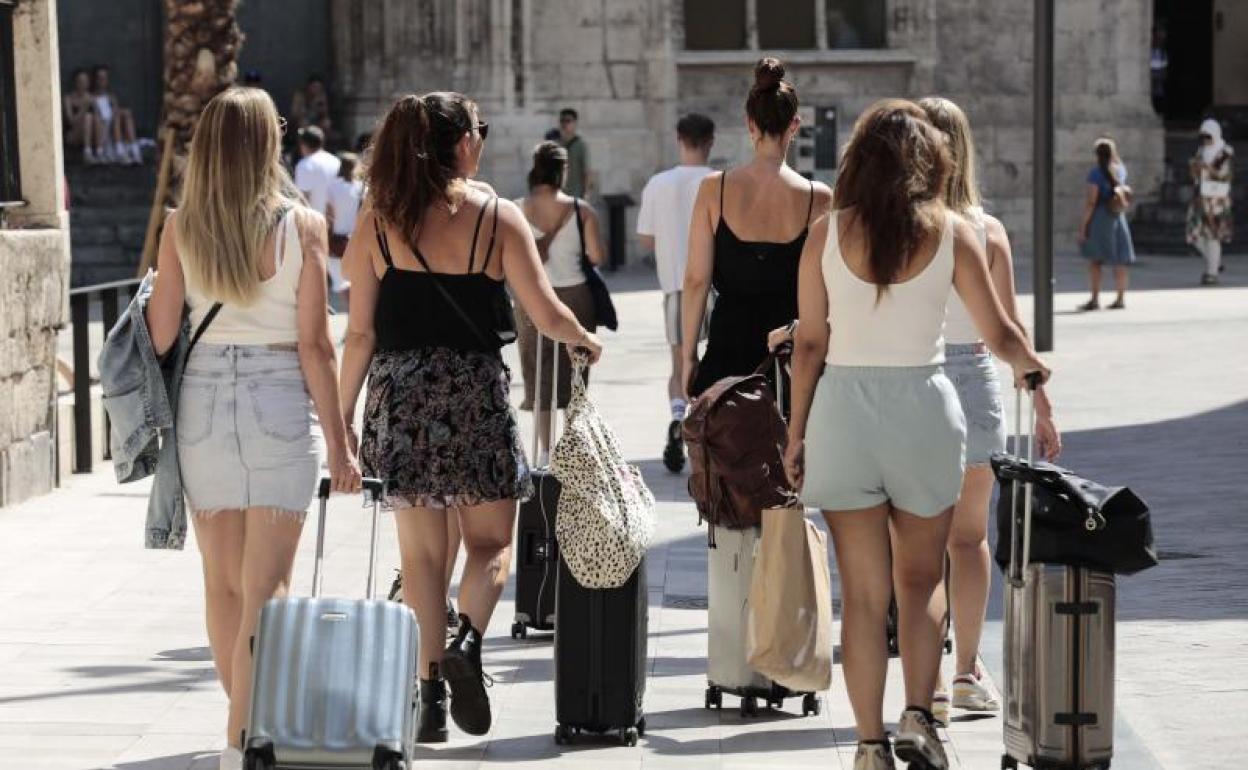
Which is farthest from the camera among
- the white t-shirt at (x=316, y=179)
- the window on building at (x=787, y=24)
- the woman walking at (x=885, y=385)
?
the window on building at (x=787, y=24)

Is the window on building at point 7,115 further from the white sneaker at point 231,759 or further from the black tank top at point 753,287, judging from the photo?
the white sneaker at point 231,759

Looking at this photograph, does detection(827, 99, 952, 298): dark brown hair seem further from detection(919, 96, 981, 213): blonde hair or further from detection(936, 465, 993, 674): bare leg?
detection(936, 465, 993, 674): bare leg

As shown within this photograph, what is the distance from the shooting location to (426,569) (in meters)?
6.92

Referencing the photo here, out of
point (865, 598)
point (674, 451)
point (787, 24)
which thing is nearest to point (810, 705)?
point (865, 598)

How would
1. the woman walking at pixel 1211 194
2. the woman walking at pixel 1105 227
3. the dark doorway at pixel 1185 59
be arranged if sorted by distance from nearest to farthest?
the woman walking at pixel 1105 227
the woman walking at pixel 1211 194
the dark doorway at pixel 1185 59

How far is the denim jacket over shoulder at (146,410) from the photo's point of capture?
20.8ft

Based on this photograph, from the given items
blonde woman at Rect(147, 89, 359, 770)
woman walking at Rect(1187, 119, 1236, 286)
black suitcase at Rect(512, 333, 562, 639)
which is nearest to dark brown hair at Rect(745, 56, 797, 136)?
black suitcase at Rect(512, 333, 562, 639)

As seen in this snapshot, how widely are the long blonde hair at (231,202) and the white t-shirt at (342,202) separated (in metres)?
14.6

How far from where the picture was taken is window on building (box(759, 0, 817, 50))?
32.3 m

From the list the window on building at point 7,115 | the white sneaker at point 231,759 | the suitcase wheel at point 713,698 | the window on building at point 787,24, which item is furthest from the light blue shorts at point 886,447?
the window on building at point 787,24

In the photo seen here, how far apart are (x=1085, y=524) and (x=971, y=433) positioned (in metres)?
1.28

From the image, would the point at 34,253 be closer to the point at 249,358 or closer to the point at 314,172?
the point at 249,358

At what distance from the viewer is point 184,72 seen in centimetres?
2281

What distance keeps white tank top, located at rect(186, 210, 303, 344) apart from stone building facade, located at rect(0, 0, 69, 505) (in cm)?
573
